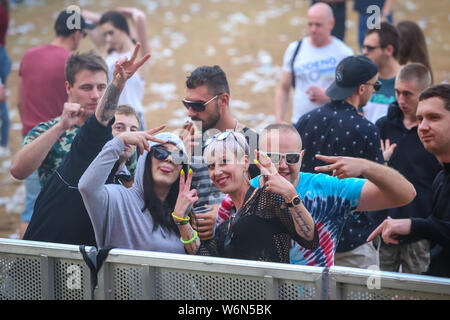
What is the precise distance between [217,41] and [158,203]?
33.6 feet

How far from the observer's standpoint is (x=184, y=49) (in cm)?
1280

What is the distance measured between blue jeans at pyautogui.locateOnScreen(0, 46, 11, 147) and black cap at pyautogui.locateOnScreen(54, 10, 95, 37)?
76.0 inches

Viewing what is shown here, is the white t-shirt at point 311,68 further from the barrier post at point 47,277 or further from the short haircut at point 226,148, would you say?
the barrier post at point 47,277

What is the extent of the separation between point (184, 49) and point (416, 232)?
1021 centimetres

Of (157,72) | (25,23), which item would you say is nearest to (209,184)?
(157,72)

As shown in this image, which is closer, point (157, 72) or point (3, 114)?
point (3, 114)

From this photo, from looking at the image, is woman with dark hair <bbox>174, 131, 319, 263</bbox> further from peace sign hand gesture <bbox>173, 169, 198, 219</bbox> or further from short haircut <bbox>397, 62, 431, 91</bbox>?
short haircut <bbox>397, 62, 431, 91</bbox>

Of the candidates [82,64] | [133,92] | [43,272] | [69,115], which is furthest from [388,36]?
[43,272]

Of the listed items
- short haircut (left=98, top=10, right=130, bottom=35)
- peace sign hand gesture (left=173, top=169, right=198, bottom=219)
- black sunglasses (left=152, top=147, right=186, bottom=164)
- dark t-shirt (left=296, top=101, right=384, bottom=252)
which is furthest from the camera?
short haircut (left=98, top=10, right=130, bottom=35)

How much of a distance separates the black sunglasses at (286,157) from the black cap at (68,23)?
9.41 ft

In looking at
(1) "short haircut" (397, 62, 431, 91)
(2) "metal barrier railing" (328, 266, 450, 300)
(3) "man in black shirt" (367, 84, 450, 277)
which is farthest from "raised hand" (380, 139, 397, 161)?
(2) "metal barrier railing" (328, 266, 450, 300)

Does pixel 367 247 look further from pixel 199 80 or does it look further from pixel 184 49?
pixel 184 49

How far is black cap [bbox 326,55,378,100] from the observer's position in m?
3.94

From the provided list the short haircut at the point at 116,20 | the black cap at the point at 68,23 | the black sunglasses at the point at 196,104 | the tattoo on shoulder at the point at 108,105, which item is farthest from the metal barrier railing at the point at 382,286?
the short haircut at the point at 116,20
